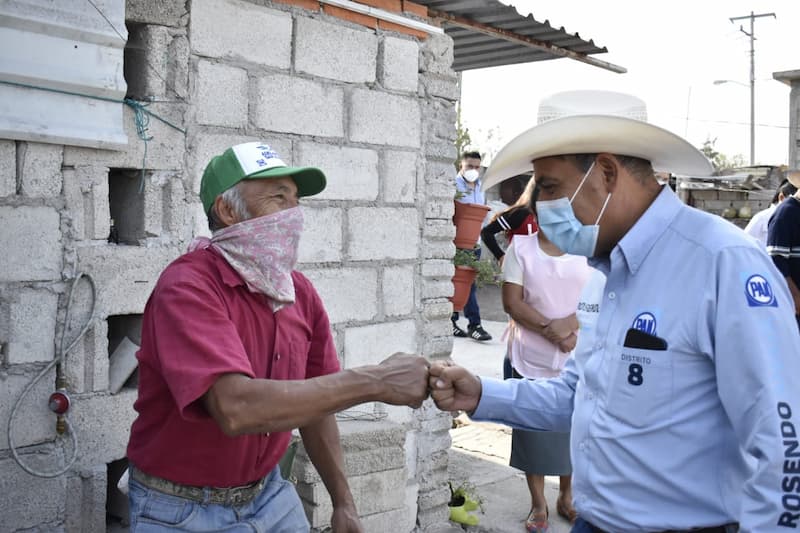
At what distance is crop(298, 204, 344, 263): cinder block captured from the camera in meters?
4.61

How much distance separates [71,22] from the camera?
353cm

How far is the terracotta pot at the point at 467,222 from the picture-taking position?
19.3ft

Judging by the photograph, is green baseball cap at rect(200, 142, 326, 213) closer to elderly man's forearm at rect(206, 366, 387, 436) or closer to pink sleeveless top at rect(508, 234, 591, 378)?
elderly man's forearm at rect(206, 366, 387, 436)

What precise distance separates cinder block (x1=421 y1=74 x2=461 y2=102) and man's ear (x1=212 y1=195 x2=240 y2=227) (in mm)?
2624

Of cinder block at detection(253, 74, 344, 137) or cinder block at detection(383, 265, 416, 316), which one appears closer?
cinder block at detection(253, 74, 344, 137)

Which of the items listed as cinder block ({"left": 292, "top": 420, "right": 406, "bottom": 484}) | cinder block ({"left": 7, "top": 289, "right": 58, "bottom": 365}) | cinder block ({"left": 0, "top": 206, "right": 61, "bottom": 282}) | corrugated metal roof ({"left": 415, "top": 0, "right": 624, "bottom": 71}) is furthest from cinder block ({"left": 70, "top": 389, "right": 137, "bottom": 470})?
corrugated metal roof ({"left": 415, "top": 0, "right": 624, "bottom": 71})

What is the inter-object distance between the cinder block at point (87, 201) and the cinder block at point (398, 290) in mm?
1851

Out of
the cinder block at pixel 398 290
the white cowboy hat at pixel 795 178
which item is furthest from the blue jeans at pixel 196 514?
the white cowboy hat at pixel 795 178

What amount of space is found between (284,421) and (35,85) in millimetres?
1984

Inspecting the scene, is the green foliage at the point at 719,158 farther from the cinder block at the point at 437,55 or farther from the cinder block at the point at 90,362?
the cinder block at the point at 90,362

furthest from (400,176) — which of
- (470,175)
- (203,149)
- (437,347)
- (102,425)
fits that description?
(470,175)

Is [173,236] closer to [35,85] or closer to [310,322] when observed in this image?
[35,85]

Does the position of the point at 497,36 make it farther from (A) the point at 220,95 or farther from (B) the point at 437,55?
(A) the point at 220,95

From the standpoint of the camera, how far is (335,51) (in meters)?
4.73
